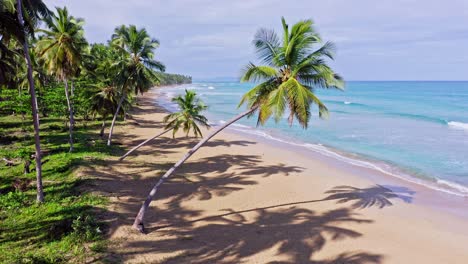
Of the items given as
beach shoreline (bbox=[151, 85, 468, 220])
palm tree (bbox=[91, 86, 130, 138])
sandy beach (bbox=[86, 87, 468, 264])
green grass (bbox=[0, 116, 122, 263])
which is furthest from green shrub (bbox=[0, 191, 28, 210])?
beach shoreline (bbox=[151, 85, 468, 220])

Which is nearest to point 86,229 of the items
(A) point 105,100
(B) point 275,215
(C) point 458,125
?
(B) point 275,215

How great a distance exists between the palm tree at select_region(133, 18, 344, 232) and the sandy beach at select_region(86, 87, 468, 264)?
5.08 feet

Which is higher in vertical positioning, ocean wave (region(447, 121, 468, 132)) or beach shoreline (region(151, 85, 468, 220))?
ocean wave (region(447, 121, 468, 132))

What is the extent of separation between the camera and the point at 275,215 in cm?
1195

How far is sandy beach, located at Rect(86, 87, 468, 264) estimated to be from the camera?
931 cm

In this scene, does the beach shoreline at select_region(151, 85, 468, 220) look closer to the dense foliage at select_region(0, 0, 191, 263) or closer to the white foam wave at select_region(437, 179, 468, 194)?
the white foam wave at select_region(437, 179, 468, 194)

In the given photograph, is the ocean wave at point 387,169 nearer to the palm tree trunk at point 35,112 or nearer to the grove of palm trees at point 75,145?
the grove of palm trees at point 75,145

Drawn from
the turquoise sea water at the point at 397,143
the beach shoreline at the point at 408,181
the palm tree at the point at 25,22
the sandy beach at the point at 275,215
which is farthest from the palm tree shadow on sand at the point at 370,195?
the palm tree at the point at 25,22

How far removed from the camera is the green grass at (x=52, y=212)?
8.57 metres

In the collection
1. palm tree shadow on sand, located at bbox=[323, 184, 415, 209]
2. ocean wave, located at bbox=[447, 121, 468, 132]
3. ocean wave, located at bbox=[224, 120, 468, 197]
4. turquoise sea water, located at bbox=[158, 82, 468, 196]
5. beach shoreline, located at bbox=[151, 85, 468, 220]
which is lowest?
palm tree shadow on sand, located at bbox=[323, 184, 415, 209]

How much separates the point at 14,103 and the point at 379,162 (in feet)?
95.7

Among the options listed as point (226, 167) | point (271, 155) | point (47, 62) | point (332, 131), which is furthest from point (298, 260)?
point (332, 131)

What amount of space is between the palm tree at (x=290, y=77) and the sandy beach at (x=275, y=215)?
155 cm

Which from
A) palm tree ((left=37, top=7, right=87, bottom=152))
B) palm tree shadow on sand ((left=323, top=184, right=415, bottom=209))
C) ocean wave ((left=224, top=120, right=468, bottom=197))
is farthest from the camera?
palm tree ((left=37, top=7, right=87, bottom=152))
